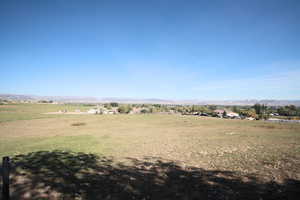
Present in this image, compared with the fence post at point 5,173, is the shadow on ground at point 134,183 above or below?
below

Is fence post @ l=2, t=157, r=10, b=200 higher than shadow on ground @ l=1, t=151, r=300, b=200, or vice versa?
fence post @ l=2, t=157, r=10, b=200

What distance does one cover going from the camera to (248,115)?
64938mm

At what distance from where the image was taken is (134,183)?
6.47m

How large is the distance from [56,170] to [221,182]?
816 cm

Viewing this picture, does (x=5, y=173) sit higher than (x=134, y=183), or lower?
higher

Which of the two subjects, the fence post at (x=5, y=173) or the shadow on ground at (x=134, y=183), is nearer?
the fence post at (x=5, y=173)

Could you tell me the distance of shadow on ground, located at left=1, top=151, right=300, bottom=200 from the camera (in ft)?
18.1

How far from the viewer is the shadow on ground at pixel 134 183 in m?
5.52

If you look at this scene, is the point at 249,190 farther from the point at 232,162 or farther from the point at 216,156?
the point at 216,156

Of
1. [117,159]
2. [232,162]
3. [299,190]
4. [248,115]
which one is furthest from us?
[248,115]

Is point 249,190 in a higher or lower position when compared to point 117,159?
higher

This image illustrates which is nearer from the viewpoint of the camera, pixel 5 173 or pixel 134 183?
pixel 5 173

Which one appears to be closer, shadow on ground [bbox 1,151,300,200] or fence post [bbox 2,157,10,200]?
fence post [bbox 2,157,10,200]

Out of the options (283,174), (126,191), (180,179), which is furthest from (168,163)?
(283,174)
